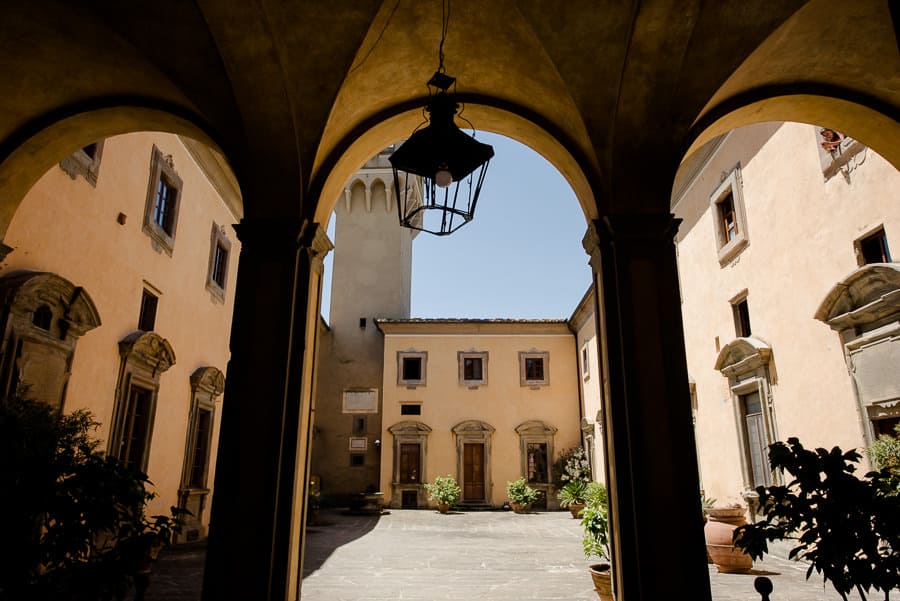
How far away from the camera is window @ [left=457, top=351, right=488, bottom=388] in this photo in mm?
23938

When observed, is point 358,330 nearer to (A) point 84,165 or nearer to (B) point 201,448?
(B) point 201,448

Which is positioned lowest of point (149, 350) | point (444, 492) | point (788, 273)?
point (444, 492)

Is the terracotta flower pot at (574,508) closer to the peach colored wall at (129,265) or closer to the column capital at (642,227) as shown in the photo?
the peach colored wall at (129,265)

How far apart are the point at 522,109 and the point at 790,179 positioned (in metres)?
6.85

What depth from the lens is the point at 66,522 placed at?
11.7 ft

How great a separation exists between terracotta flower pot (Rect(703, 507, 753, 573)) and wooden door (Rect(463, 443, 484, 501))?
1457cm

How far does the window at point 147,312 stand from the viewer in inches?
396

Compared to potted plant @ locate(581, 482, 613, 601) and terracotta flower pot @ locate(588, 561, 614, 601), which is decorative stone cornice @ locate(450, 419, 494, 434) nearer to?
potted plant @ locate(581, 482, 613, 601)

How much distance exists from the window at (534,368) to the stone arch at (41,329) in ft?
58.5

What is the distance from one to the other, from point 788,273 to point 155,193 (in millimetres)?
10731

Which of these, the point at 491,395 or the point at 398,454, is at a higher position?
the point at 491,395

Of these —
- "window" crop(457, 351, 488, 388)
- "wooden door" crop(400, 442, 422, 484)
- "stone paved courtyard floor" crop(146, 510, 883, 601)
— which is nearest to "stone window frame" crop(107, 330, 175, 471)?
"stone paved courtyard floor" crop(146, 510, 883, 601)

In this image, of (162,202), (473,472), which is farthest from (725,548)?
(473,472)

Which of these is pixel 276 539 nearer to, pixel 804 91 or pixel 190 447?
pixel 804 91
